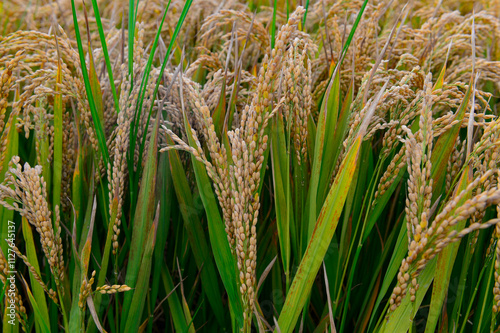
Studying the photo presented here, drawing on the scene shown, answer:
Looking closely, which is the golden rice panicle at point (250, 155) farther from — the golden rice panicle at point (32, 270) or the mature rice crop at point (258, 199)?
the golden rice panicle at point (32, 270)

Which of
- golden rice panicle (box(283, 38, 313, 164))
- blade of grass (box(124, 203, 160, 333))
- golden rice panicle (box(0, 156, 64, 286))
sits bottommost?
blade of grass (box(124, 203, 160, 333))

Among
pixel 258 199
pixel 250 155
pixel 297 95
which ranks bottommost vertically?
pixel 258 199

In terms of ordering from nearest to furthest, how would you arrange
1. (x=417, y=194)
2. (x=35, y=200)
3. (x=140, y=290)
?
(x=417, y=194)
(x=35, y=200)
(x=140, y=290)

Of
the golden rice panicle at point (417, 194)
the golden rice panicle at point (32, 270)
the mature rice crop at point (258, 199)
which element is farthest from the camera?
the golden rice panicle at point (32, 270)

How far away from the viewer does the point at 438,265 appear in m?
0.93

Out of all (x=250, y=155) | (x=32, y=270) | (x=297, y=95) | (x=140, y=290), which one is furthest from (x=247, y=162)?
(x=32, y=270)

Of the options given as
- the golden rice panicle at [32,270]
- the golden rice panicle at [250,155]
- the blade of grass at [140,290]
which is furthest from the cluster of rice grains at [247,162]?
the golden rice panicle at [32,270]

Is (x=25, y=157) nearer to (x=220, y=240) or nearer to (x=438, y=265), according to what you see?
(x=220, y=240)

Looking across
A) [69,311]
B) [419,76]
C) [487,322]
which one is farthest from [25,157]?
[487,322]

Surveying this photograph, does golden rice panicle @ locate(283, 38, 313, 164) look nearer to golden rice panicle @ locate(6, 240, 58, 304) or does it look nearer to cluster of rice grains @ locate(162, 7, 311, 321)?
cluster of rice grains @ locate(162, 7, 311, 321)

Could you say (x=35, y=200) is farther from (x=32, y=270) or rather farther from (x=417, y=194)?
(x=417, y=194)

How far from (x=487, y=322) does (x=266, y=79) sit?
0.86 metres

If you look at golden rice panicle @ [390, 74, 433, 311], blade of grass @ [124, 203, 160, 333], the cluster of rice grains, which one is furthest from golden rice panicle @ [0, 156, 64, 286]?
golden rice panicle @ [390, 74, 433, 311]

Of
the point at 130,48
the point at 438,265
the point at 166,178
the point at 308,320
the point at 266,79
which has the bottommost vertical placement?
the point at 308,320
